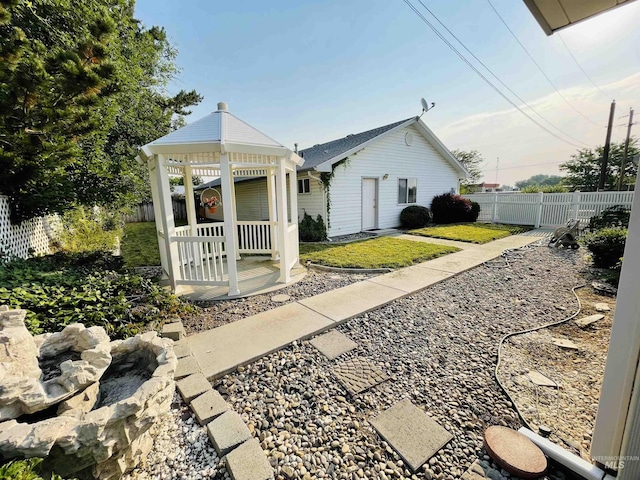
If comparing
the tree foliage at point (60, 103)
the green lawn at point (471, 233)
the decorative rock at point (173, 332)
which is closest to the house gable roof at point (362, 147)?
the green lawn at point (471, 233)

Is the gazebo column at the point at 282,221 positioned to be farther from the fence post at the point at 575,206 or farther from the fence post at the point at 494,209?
the fence post at the point at 575,206

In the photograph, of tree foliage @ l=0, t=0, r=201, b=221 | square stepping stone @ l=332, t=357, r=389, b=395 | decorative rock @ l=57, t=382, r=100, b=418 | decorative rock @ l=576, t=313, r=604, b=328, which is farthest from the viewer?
decorative rock @ l=576, t=313, r=604, b=328

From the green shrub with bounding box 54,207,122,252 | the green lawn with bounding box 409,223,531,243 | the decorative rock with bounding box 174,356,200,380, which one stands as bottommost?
the decorative rock with bounding box 174,356,200,380

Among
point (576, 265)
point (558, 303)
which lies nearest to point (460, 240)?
point (576, 265)

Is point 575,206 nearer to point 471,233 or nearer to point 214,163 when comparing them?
point 471,233

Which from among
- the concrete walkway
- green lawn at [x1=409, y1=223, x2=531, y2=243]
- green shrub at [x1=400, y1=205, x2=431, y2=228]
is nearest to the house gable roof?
green shrub at [x1=400, y1=205, x2=431, y2=228]

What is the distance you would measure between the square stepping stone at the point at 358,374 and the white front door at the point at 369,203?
366 inches

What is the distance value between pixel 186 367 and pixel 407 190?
12.6 meters

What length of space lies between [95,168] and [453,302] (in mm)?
7734

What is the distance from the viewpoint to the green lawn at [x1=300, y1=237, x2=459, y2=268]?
21.9 ft

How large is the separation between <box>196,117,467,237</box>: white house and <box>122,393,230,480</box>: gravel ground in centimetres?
841

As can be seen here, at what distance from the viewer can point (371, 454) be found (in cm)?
188

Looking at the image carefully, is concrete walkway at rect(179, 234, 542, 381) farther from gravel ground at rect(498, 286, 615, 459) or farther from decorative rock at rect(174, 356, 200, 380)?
gravel ground at rect(498, 286, 615, 459)

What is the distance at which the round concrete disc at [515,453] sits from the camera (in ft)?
5.51
